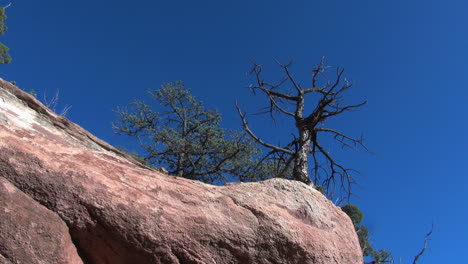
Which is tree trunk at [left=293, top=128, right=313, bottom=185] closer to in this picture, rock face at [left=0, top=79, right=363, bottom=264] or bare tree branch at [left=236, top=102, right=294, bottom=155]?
bare tree branch at [left=236, top=102, right=294, bottom=155]

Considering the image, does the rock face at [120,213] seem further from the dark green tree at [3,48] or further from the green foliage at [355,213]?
the green foliage at [355,213]

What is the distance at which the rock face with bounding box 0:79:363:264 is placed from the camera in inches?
117

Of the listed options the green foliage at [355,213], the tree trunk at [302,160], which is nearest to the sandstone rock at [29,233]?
the tree trunk at [302,160]

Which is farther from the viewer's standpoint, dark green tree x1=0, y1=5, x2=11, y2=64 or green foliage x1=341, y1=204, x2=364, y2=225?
green foliage x1=341, y1=204, x2=364, y2=225

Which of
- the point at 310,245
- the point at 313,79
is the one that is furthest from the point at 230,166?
the point at 310,245

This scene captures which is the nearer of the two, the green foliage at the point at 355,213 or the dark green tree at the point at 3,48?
the dark green tree at the point at 3,48

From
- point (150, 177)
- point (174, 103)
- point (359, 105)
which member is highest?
point (174, 103)

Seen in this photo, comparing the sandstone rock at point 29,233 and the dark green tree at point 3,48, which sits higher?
the dark green tree at point 3,48

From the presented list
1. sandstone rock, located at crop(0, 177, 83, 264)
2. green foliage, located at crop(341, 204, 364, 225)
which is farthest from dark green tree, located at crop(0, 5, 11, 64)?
green foliage, located at crop(341, 204, 364, 225)

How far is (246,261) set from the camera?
12.8 feet

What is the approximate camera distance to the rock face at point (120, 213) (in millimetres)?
2961

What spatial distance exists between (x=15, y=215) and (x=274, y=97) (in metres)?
9.03

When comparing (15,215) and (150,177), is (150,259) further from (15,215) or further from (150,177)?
(15,215)

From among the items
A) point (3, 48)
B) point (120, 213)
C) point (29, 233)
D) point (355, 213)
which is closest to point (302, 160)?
point (120, 213)
